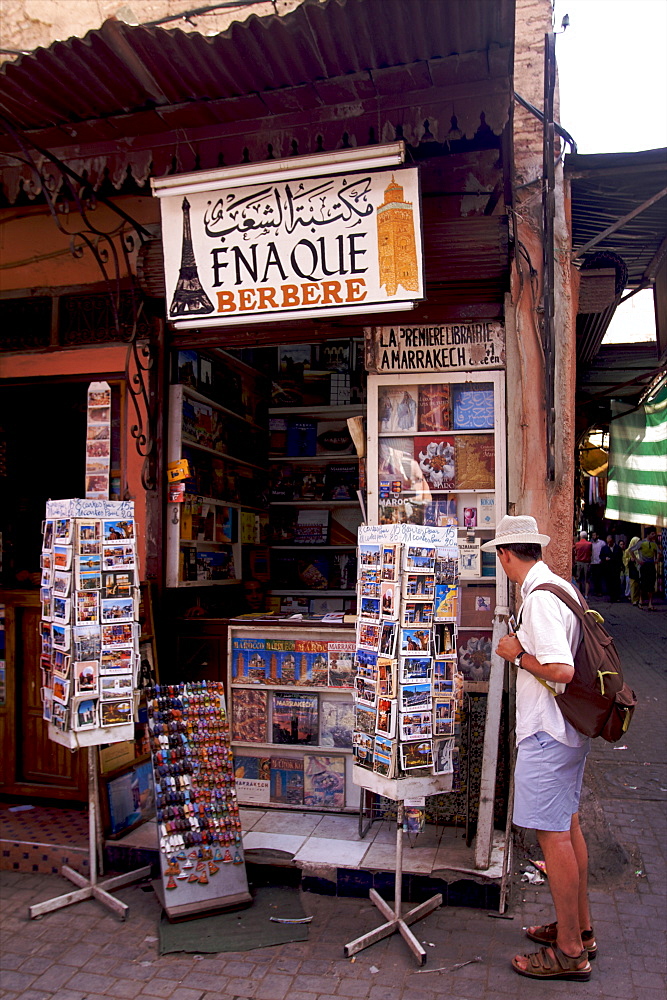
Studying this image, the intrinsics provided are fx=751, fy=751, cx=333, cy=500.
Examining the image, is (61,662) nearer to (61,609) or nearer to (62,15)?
(61,609)

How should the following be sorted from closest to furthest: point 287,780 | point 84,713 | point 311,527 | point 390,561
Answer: point 390,561
point 84,713
point 287,780
point 311,527

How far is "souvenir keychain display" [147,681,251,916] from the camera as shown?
A: 3.83 m

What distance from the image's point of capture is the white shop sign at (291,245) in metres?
4.04

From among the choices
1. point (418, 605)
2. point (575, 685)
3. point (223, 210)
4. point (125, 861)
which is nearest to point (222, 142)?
point (223, 210)

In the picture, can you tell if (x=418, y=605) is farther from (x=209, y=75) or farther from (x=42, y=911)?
(x=209, y=75)

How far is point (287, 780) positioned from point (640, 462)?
7.42 meters

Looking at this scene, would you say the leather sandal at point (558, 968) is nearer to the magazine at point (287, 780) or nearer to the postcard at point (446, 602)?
the postcard at point (446, 602)

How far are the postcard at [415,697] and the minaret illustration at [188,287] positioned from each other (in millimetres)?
2413

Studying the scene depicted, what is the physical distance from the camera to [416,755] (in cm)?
356

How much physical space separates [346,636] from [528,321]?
2.29 metres

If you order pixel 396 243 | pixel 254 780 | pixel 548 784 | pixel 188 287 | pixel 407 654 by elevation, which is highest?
pixel 396 243

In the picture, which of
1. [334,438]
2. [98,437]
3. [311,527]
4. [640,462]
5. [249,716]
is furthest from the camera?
[640,462]

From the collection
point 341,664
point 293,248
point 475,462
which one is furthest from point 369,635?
point 293,248

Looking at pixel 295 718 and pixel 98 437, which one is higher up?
pixel 98 437
